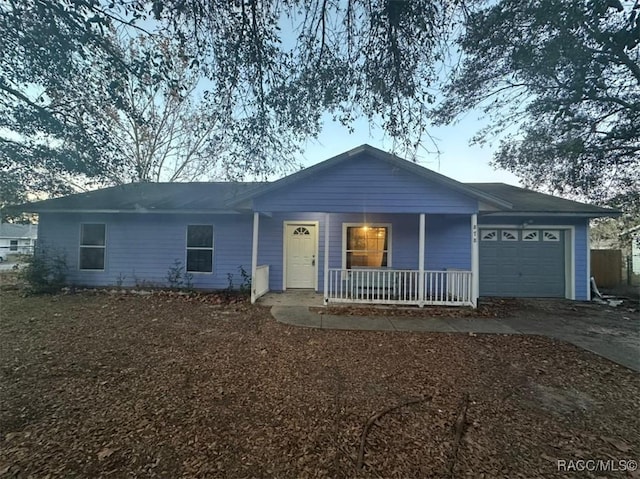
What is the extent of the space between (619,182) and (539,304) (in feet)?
15.7

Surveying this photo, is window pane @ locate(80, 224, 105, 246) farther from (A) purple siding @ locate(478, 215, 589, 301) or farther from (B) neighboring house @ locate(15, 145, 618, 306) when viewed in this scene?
(A) purple siding @ locate(478, 215, 589, 301)

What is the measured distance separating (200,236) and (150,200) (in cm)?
234

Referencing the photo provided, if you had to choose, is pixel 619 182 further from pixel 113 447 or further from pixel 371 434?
pixel 113 447

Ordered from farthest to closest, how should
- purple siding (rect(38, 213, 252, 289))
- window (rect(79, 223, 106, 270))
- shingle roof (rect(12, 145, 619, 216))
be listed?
window (rect(79, 223, 106, 270)) → purple siding (rect(38, 213, 252, 289)) → shingle roof (rect(12, 145, 619, 216))

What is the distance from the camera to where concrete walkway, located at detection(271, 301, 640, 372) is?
5223 millimetres

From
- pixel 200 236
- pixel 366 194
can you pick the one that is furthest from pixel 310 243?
pixel 200 236

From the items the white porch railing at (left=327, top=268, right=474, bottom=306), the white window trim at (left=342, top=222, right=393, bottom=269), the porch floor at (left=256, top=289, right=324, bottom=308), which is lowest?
the porch floor at (left=256, top=289, right=324, bottom=308)

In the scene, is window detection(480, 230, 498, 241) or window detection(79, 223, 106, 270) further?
window detection(79, 223, 106, 270)

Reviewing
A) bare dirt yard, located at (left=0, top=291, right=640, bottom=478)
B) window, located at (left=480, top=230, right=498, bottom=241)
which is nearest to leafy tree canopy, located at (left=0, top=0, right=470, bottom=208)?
bare dirt yard, located at (left=0, top=291, right=640, bottom=478)

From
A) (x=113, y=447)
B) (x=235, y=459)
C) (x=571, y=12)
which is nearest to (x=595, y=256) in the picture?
(x=571, y=12)

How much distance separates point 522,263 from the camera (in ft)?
29.9

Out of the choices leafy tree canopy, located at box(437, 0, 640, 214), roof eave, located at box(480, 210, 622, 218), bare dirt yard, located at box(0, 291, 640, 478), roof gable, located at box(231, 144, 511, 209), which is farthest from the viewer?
roof eave, located at box(480, 210, 622, 218)

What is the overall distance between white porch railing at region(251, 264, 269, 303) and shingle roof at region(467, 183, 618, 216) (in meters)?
6.44

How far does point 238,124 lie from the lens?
13.4ft
